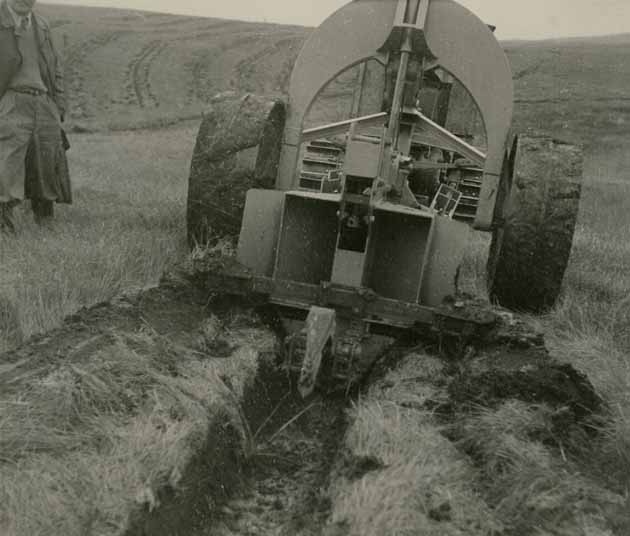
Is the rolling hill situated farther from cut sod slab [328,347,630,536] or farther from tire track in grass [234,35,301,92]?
cut sod slab [328,347,630,536]

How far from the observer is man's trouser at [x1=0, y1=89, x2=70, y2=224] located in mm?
7066

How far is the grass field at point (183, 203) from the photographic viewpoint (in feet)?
11.9

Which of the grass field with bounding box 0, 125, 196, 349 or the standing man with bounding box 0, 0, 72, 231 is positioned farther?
the standing man with bounding box 0, 0, 72, 231

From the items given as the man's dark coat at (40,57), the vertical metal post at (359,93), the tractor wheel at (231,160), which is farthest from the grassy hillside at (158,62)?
the tractor wheel at (231,160)

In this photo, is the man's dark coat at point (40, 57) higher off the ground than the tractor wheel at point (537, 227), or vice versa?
the man's dark coat at point (40, 57)

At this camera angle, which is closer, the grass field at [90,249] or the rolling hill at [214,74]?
the grass field at [90,249]

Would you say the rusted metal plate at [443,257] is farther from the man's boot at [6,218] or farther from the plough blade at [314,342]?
the man's boot at [6,218]

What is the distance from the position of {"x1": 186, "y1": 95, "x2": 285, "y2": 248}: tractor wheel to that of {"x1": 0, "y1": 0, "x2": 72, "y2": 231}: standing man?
2151mm

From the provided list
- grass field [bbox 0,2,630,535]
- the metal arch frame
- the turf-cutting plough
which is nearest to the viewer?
grass field [bbox 0,2,630,535]

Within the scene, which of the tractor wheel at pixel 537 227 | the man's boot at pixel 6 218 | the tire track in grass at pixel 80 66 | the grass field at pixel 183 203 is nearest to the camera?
the grass field at pixel 183 203

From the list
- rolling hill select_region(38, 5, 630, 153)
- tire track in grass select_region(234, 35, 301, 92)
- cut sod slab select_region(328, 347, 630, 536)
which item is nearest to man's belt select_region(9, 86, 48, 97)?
cut sod slab select_region(328, 347, 630, 536)

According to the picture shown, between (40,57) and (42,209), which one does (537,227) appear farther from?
(40,57)

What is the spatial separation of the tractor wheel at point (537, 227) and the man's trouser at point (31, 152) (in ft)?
13.4

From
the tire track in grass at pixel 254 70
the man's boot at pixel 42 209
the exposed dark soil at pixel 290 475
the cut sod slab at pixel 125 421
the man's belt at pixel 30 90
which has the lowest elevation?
the exposed dark soil at pixel 290 475
